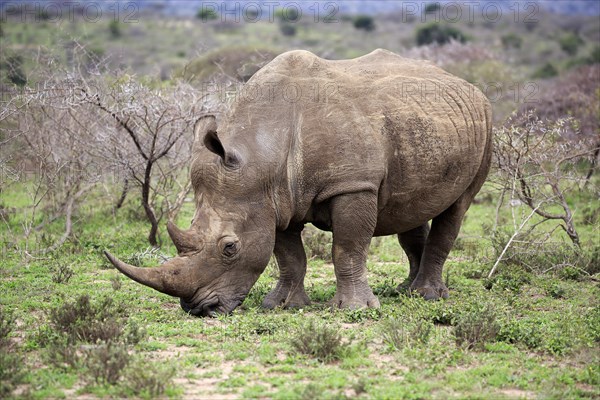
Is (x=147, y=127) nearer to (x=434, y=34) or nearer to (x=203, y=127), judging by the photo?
(x=203, y=127)

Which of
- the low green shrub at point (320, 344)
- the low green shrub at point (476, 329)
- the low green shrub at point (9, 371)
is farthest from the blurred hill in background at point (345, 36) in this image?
the low green shrub at point (9, 371)

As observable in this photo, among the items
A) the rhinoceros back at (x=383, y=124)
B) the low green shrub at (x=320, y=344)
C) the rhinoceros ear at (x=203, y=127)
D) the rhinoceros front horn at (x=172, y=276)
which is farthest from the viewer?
the rhinoceros back at (x=383, y=124)

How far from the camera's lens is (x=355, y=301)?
27.3ft

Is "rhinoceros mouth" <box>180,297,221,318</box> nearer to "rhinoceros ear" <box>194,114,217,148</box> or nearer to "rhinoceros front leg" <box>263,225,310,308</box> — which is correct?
"rhinoceros front leg" <box>263,225,310,308</box>

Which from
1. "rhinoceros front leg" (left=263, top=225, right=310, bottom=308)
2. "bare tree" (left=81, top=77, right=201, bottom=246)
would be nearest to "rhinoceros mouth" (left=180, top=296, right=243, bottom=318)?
"rhinoceros front leg" (left=263, top=225, right=310, bottom=308)

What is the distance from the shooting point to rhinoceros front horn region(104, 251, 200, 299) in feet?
24.1

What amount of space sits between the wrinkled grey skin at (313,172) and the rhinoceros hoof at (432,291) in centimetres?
77

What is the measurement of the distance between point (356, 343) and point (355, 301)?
123 cm

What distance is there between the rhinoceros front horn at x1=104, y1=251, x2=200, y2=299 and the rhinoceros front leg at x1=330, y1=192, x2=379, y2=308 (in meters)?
1.46

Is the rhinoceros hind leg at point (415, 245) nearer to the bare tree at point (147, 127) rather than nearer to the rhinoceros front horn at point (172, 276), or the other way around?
the rhinoceros front horn at point (172, 276)

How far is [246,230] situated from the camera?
25.8 ft

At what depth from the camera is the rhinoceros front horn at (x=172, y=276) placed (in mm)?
7355

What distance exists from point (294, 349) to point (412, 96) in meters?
3.11

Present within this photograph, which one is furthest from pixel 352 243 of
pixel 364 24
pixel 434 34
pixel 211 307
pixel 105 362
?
pixel 364 24
